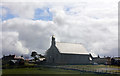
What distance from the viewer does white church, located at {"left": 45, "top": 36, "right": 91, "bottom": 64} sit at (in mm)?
76750

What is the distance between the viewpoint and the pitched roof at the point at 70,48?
7831cm

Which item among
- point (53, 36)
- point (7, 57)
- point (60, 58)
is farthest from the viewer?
point (7, 57)

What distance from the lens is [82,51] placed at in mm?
83125

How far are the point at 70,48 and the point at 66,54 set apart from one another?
15.6 ft

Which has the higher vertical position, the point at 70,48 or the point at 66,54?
the point at 70,48

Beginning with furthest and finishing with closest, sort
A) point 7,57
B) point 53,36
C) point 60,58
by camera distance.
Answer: point 7,57 → point 53,36 → point 60,58

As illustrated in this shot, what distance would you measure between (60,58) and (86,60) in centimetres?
1263

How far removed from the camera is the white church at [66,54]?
76.8 meters

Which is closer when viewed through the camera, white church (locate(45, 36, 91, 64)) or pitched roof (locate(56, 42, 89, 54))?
white church (locate(45, 36, 91, 64))

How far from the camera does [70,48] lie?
80875mm

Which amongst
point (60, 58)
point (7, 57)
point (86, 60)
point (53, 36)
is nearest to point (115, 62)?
point (86, 60)

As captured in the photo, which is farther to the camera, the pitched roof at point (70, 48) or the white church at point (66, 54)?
the pitched roof at point (70, 48)

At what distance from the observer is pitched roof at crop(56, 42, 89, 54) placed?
257 feet

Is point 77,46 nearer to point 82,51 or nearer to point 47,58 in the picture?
point 82,51
